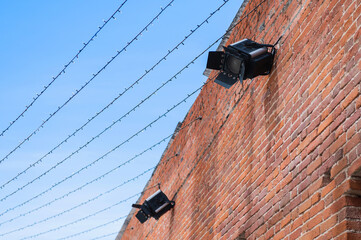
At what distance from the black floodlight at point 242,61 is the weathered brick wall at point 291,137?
0.48 feet

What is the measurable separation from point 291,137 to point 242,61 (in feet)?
3.39

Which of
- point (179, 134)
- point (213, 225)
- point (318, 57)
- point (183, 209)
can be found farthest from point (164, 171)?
point (318, 57)

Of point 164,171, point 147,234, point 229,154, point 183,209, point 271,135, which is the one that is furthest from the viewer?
point 147,234

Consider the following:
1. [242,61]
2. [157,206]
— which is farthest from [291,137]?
[157,206]

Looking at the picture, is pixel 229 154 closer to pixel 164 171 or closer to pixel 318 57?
pixel 318 57

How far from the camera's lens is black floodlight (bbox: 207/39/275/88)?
493 centimetres

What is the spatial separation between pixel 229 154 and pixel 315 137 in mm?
2050

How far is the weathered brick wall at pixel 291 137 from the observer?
11.5ft

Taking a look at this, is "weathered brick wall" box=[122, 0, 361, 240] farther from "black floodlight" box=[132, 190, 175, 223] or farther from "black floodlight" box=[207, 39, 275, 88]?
"black floodlight" box=[132, 190, 175, 223]

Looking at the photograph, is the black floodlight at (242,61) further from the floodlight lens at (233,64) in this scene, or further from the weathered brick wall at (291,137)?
the weathered brick wall at (291,137)

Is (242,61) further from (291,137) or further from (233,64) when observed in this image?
(291,137)

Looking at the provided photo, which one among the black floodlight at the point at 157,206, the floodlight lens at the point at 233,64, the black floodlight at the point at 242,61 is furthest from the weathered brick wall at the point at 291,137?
the black floodlight at the point at 157,206

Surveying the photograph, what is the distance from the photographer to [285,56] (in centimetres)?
478

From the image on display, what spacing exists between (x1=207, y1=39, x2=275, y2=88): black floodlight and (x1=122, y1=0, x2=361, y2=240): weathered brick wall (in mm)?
145
